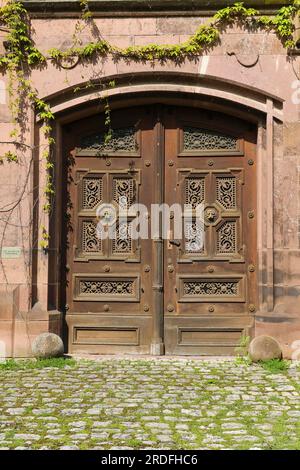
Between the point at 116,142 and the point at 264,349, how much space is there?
323cm

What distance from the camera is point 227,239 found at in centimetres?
695

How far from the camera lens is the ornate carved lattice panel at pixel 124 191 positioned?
701 centimetres

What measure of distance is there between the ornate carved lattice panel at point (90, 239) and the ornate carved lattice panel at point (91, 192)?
22cm

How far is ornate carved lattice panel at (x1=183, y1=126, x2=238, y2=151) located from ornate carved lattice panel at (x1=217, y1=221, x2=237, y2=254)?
1.05 m

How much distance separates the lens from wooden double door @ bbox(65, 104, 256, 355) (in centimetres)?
687

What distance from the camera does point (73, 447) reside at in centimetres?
362

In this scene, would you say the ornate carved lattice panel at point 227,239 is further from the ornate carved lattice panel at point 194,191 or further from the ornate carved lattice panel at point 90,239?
the ornate carved lattice panel at point 90,239

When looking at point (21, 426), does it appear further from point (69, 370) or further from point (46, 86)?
point (46, 86)

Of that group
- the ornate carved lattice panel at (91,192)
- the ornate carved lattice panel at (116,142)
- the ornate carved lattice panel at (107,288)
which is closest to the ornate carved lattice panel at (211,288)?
the ornate carved lattice panel at (107,288)

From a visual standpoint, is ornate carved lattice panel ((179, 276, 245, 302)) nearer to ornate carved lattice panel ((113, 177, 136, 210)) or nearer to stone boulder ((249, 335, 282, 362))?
stone boulder ((249, 335, 282, 362))

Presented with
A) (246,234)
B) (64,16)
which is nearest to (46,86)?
(64,16)

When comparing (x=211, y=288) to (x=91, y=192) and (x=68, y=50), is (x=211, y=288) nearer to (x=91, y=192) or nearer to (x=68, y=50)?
(x=91, y=192)

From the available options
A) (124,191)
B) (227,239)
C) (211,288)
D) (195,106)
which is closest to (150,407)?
(211,288)

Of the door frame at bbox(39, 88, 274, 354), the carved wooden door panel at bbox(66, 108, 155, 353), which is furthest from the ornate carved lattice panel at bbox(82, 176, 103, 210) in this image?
the door frame at bbox(39, 88, 274, 354)
